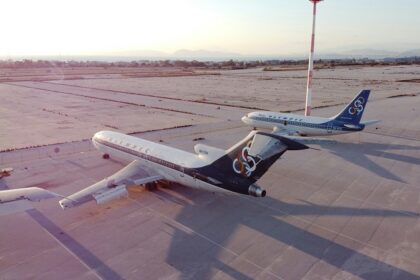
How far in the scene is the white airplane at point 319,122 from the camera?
42.4 metres

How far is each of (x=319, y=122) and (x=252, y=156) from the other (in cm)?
2465

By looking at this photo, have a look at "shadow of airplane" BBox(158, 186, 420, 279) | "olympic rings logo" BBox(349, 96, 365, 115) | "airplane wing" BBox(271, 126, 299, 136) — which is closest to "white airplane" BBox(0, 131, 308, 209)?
"shadow of airplane" BBox(158, 186, 420, 279)

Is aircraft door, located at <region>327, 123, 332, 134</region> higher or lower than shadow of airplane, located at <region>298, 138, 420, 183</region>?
A: higher

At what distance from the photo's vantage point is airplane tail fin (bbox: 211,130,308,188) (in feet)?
73.6

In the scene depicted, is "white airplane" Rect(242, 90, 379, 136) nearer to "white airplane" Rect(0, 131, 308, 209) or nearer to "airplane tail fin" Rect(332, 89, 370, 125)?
"airplane tail fin" Rect(332, 89, 370, 125)

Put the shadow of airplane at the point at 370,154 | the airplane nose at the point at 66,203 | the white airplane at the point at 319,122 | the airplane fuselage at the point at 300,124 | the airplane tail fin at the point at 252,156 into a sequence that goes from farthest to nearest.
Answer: the airplane fuselage at the point at 300,124, the white airplane at the point at 319,122, the shadow of airplane at the point at 370,154, the airplane tail fin at the point at 252,156, the airplane nose at the point at 66,203

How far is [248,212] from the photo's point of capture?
82.3ft

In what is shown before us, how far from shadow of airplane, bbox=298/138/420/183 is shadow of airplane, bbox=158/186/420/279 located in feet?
33.3

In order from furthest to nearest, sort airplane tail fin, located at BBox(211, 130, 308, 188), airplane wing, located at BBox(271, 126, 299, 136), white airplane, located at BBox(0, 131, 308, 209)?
airplane wing, located at BBox(271, 126, 299, 136) → airplane tail fin, located at BBox(211, 130, 308, 188) → white airplane, located at BBox(0, 131, 308, 209)

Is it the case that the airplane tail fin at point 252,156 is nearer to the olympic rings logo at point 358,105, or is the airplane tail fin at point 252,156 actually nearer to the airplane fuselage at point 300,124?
the airplane fuselage at point 300,124

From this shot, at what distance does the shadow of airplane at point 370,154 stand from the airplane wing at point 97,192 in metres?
20.2

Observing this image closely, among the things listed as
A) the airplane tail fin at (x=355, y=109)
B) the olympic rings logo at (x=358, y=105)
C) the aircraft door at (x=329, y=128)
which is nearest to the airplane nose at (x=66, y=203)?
the aircraft door at (x=329, y=128)

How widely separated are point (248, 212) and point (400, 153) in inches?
1018

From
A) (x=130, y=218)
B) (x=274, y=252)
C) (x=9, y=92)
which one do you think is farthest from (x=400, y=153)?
(x=9, y=92)
